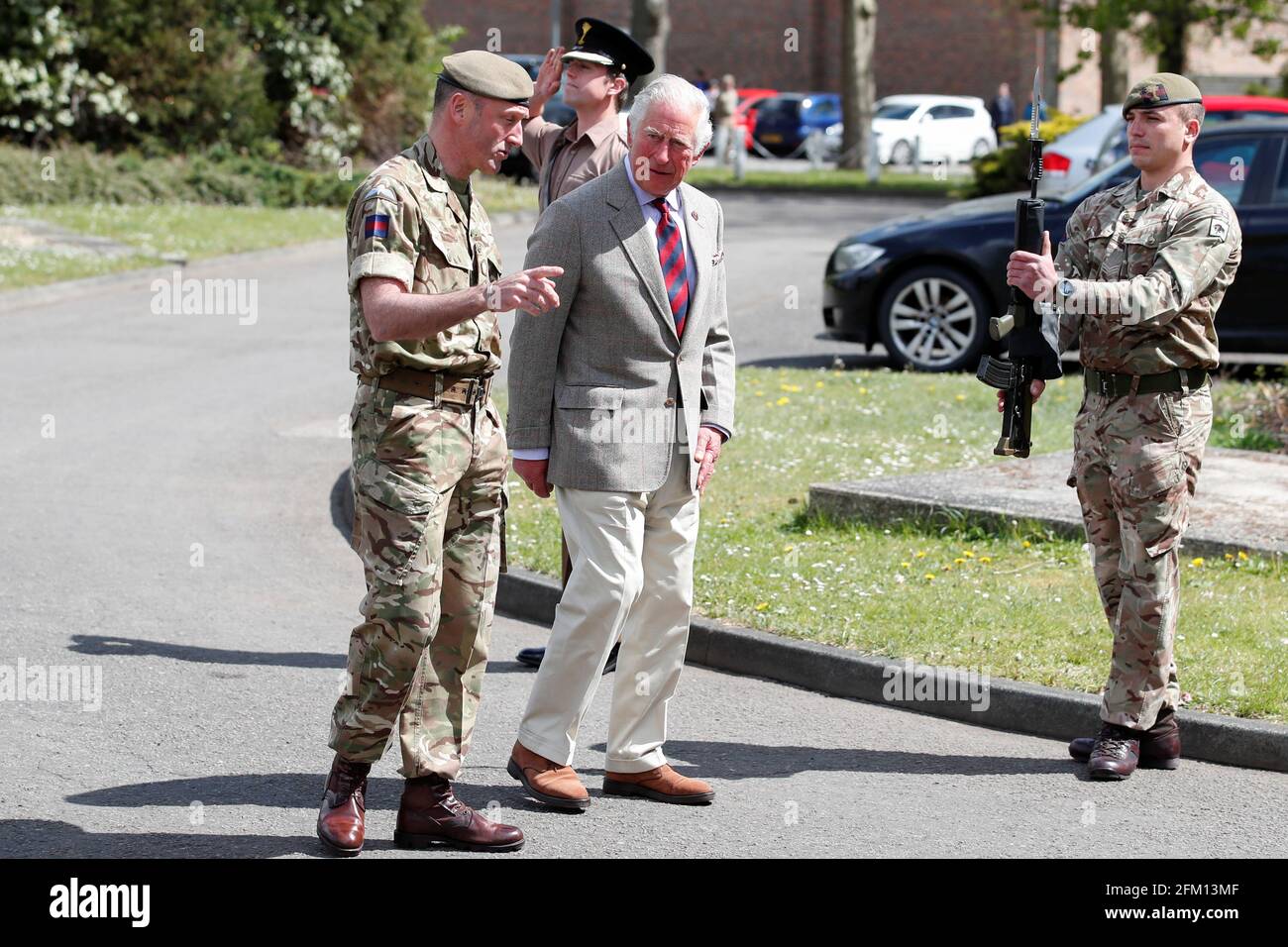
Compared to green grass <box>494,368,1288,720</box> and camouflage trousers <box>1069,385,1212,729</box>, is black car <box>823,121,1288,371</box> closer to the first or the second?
green grass <box>494,368,1288,720</box>

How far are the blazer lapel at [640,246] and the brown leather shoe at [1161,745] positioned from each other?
2031mm

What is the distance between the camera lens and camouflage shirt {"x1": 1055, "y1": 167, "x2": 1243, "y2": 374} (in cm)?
548

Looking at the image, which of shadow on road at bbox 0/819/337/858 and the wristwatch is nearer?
shadow on road at bbox 0/819/337/858

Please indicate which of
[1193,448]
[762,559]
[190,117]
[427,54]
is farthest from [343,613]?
[427,54]

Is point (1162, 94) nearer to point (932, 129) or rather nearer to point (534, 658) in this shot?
point (534, 658)

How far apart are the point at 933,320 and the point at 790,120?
111ft

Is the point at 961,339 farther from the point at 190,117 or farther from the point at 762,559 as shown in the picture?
the point at 190,117

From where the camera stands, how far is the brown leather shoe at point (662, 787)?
17.6 ft

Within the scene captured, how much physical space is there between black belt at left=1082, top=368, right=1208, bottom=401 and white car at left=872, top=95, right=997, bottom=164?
3911 cm

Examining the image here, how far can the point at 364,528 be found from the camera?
4.72 metres

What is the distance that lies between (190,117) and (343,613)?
20391mm

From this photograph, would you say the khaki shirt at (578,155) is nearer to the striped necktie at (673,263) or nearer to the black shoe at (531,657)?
the striped necktie at (673,263)

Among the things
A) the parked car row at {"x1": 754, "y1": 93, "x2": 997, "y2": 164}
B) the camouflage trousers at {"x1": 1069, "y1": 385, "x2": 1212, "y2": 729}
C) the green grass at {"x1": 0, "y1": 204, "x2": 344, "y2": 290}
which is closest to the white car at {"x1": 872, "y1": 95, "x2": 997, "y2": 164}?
the parked car row at {"x1": 754, "y1": 93, "x2": 997, "y2": 164}

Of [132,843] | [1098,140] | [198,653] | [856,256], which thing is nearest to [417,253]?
[132,843]
